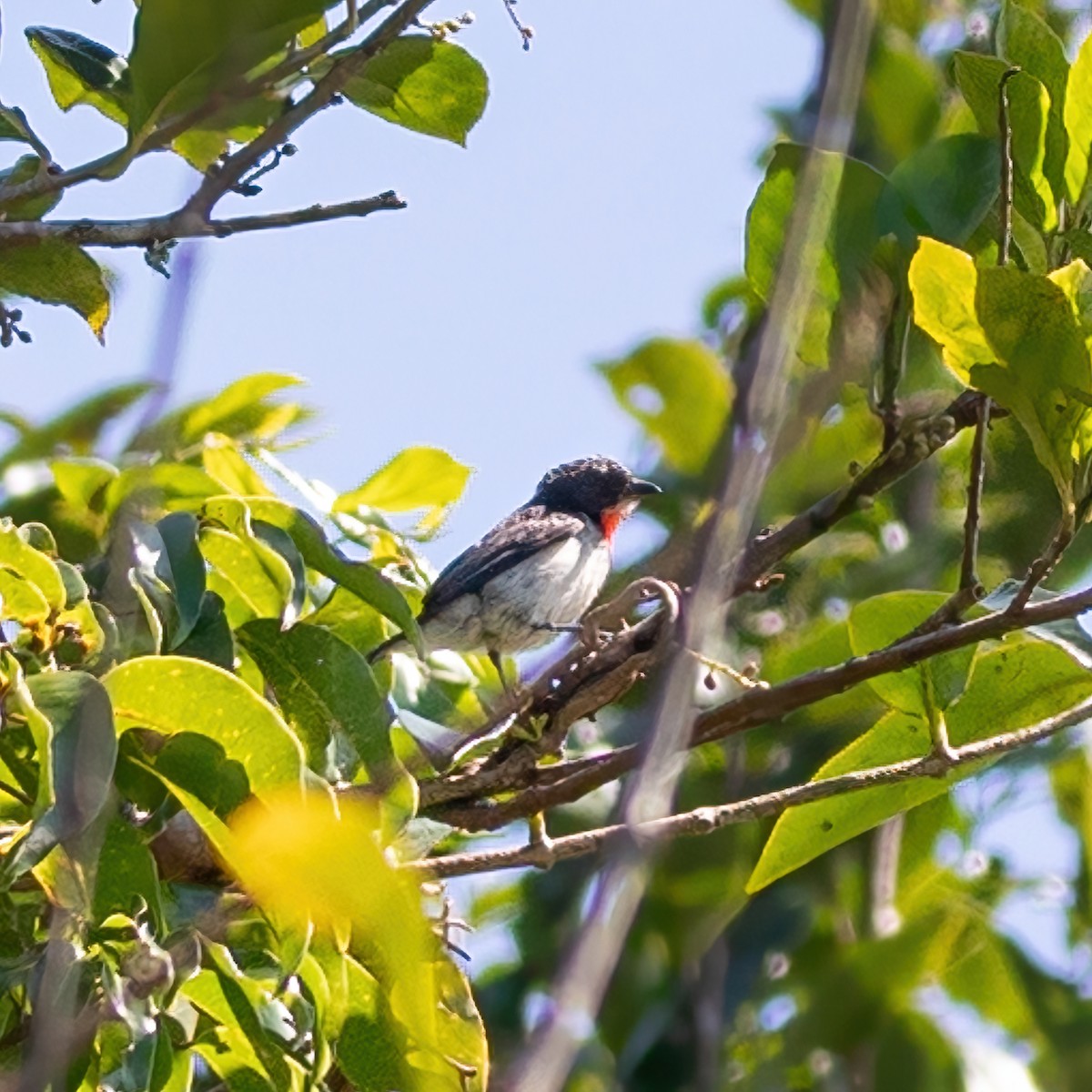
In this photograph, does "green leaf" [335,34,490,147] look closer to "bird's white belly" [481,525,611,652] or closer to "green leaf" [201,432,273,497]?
"green leaf" [201,432,273,497]

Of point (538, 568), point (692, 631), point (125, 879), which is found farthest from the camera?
point (538, 568)

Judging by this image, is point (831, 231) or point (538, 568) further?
point (538, 568)

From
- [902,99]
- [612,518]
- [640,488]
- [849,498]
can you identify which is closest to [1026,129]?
[849,498]

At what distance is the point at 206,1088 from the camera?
262cm

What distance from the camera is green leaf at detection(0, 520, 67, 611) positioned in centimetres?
209

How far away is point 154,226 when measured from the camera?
2.26 m

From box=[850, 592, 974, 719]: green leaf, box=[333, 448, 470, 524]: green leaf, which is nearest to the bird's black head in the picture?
box=[333, 448, 470, 524]: green leaf

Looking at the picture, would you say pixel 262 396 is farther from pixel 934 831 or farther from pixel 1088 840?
pixel 1088 840

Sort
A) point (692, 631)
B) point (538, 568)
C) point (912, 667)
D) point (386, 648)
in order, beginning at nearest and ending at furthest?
1. point (692, 631)
2. point (912, 667)
3. point (386, 648)
4. point (538, 568)

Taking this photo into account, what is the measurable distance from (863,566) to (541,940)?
38.3 inches

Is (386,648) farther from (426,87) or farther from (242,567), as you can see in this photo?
(426,87)

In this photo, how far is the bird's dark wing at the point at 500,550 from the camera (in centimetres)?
591

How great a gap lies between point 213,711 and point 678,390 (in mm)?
1267

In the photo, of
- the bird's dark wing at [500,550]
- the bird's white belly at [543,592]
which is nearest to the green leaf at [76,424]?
the bird's white belly at [543,592]
